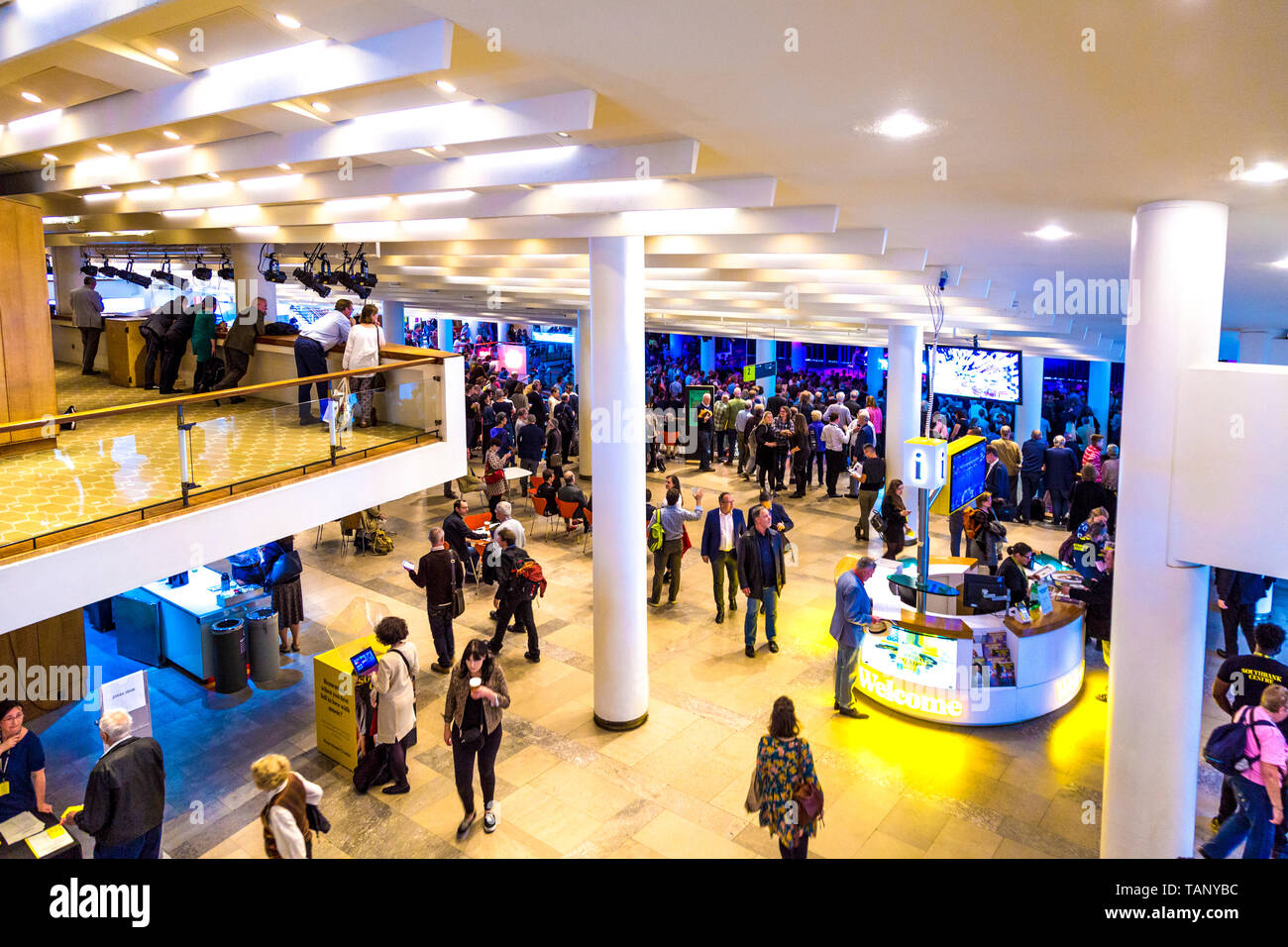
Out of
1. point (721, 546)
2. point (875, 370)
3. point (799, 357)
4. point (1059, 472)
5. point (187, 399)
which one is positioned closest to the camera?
point (187, 399)

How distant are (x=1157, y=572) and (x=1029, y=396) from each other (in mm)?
15415

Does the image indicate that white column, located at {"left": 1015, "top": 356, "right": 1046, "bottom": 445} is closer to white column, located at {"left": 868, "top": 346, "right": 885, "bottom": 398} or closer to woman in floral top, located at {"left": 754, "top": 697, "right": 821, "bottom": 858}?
white column, located at {"left": 868, "top": 346, "right": 885, "bottom": 398}

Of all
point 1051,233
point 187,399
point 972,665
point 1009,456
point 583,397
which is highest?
point 1051,233

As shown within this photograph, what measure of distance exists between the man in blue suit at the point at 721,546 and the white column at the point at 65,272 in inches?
523

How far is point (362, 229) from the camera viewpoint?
369 inches

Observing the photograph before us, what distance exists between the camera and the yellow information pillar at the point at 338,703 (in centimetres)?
677

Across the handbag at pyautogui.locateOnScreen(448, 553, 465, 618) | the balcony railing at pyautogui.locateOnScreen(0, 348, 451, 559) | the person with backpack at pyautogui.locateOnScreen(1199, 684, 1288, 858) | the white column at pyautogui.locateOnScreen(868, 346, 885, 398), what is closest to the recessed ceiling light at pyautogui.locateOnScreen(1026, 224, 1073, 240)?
the person with backpack at pyautogui.locateOnScreen(1199, 684, 1288, 858)

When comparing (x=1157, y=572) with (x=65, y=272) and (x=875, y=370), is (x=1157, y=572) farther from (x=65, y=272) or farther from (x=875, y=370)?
(x=875, y=370)

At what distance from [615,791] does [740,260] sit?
5.26m

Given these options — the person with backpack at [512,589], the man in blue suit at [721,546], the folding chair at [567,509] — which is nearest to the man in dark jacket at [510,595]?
the person with backpack at [512,589]

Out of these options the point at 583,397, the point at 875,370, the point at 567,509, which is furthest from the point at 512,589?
the point at 875,370

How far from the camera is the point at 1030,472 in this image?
1412 centimetres
